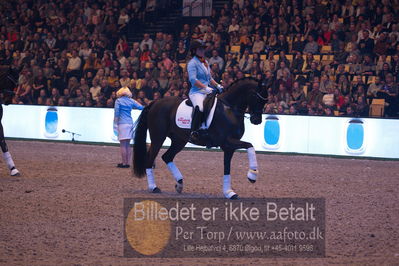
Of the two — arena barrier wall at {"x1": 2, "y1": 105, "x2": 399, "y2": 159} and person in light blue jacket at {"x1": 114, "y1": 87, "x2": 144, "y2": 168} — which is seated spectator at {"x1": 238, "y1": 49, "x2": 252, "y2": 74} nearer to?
arena barrier wall at {"x1": 2, "y1": 105, "x2": 399, "y2": 159}

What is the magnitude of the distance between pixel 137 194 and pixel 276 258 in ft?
16.3

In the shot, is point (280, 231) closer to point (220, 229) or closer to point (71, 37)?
point (220, 229)

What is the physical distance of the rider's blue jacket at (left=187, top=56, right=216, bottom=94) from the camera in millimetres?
12023

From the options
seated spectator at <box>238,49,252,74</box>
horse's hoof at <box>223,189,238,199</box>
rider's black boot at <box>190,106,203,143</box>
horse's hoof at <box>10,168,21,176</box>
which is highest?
seated spectator at <box>238,49,252,74</box>

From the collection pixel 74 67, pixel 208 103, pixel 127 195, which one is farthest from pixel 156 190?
pixel 74 67

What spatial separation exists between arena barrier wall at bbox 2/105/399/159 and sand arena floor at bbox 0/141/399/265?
467 mm

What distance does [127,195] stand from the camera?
39.4 feet

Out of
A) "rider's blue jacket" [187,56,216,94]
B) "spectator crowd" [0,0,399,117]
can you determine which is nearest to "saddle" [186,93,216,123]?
"rider's blue jacket" [187,56,216,94]

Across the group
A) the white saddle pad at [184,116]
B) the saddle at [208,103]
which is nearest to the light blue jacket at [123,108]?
the white saddle pad at [184,116]

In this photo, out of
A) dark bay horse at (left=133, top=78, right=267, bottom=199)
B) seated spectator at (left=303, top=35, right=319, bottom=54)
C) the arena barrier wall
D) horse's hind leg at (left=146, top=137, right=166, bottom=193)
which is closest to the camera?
dark bay horse at (left=133, top=78, right=267, bottom=199)

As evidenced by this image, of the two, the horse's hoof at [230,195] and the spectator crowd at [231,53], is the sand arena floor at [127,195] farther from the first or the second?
the spectator crowd at [231,53]

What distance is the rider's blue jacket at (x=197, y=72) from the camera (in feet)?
39.4

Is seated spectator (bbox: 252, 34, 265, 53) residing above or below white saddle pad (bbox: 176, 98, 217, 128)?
above

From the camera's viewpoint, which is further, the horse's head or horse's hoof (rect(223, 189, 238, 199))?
the horse's head
